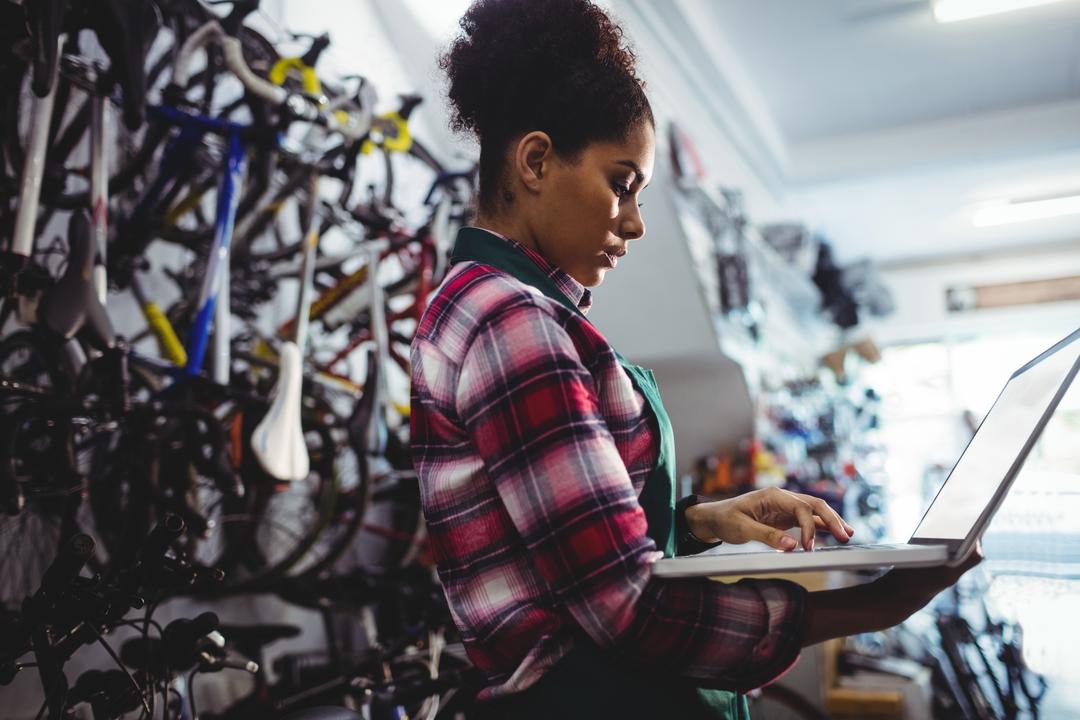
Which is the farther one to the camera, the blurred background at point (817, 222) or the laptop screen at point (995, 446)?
the blurred background at point (817, 222)

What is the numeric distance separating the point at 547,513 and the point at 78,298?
5.36ft

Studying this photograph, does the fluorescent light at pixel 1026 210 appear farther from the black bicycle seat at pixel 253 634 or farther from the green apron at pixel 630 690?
the green apron at pixel 630 690

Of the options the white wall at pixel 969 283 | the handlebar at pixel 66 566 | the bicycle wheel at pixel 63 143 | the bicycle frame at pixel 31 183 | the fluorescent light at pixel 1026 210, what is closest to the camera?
the handlebar at pixel 66 566

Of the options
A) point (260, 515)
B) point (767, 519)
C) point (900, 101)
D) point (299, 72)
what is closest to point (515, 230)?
point (767, 519)

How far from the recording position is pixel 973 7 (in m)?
4.88

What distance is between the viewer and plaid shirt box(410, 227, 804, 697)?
748 millimetres

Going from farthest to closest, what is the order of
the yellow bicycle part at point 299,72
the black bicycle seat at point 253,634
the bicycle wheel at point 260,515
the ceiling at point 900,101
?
the ceiling at point 900,101 → the yellow bicycle part at point 299,72 → the bicycle wheel at point 260,515 → the black bicycle seat at point 253,634

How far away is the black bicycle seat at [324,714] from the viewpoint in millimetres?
1327

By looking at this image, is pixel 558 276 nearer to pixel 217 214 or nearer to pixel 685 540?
pixel 685 540

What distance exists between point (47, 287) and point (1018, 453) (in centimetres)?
197

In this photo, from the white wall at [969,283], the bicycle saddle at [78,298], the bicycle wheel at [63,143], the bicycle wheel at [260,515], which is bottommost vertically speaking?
the bicycle wheel at [260,515]

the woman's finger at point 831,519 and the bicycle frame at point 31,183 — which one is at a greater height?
the bicycle frame at point 31,183

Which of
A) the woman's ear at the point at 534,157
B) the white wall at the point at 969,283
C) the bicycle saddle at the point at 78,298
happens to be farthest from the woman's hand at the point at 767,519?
the white wall at the point at 969,283

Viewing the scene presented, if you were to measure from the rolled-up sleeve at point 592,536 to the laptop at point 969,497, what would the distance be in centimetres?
4
